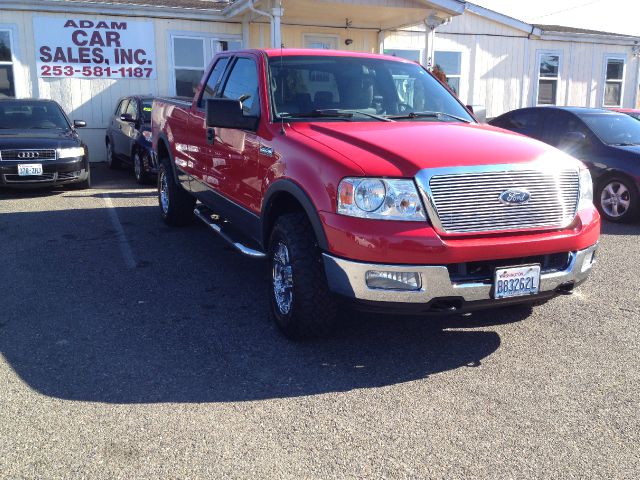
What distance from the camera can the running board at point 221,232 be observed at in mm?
4816

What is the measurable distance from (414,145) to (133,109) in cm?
893

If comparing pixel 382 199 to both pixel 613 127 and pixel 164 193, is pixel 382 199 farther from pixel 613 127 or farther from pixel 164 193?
pixel 613 127

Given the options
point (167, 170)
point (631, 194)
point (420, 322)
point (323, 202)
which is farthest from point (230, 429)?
point (631, 194)

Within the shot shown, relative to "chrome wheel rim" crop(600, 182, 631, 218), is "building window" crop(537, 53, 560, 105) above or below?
above

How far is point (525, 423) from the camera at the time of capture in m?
3.29

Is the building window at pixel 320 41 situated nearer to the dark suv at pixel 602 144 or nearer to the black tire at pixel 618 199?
the dark suv at pixel 602 144

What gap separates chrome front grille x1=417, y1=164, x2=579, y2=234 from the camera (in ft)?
11.9

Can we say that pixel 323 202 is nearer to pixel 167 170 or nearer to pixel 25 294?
pixel 25 294

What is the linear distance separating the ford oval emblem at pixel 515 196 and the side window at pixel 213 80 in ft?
11.2

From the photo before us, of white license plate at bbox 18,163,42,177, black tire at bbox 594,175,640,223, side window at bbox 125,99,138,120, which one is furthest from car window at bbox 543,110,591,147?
white license plate at bbox 18,163,42,177

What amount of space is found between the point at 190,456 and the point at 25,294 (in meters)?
3.13

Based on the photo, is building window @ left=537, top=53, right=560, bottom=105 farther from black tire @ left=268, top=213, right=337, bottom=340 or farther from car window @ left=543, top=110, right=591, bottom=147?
black tire @ left=268, top=213, right=337, bottom=340

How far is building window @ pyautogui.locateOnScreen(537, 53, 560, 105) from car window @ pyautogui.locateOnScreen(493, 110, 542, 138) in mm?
8892

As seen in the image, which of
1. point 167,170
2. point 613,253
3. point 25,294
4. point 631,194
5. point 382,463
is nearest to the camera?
point 382,463
